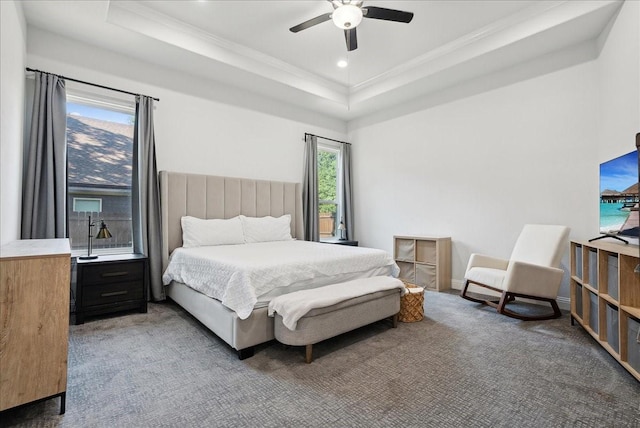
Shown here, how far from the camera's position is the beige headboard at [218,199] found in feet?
12.4

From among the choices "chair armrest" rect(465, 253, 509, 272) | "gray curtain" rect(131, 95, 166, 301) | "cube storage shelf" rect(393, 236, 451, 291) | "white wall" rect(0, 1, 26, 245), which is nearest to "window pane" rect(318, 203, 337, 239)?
"cube storage shelf" rect(393, 236, 451, 291)

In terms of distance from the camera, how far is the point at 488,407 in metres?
1.69

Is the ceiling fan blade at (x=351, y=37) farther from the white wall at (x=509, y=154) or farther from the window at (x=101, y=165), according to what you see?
the window at (x=101, y=165)

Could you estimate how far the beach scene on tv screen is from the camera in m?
2.43

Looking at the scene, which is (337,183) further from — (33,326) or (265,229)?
(33,326)

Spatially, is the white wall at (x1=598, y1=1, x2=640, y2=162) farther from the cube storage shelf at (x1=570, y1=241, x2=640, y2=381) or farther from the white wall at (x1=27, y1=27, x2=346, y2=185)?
the white wall at (x1=27, y1=27, x2=346, y2=185)

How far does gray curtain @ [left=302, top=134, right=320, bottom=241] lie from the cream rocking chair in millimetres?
2530

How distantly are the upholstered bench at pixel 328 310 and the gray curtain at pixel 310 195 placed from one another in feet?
8.39

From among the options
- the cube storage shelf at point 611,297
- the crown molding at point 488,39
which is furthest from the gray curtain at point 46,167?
the cube storage shelf at point 611,297

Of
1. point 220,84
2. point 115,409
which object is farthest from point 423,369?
point 220,84

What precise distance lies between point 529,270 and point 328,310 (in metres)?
2.16

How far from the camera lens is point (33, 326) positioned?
60.6 inches

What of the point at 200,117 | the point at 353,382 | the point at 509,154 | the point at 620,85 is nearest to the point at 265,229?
the point at 200,117

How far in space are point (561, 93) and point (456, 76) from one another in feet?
4.05
